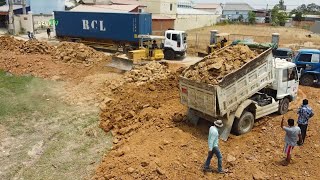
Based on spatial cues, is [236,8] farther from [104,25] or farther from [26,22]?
[104,25]

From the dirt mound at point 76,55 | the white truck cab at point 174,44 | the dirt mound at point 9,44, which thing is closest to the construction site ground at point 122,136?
the dirt mound at point 76,55

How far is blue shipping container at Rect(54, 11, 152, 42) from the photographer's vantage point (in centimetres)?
2788

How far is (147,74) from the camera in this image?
17484mm

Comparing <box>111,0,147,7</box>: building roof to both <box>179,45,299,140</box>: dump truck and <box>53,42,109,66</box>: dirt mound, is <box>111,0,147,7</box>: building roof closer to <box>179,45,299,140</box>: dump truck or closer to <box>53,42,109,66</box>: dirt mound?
<box>53,42,109,66</box>: dirt mound

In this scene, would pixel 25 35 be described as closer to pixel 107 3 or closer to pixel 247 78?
pixel 107 3

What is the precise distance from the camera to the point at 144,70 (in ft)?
58.2

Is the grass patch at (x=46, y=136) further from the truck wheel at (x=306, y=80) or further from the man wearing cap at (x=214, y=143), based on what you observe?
the truck wheel at (x=306, y=80)

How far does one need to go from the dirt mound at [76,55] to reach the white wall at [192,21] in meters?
26.9

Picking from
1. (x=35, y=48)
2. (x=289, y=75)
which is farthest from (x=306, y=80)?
(x=35, y=48)

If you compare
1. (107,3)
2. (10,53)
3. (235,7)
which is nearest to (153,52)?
(10,53)

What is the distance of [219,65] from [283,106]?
3811mm

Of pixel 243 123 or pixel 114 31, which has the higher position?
pixel 114 31

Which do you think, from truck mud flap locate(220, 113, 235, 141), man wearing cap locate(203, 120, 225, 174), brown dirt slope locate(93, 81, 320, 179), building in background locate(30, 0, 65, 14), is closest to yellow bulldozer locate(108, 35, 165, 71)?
brown dirt slope locate(93, 81, 320, 179)

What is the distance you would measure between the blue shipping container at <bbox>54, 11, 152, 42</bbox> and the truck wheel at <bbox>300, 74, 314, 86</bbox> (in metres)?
14.0
